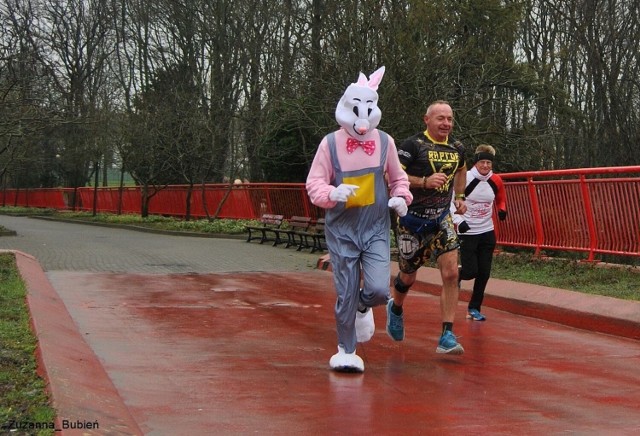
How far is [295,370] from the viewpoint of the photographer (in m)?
6.61

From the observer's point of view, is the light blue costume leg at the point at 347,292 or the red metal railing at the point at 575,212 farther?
the red metal railing at the point at 575,212

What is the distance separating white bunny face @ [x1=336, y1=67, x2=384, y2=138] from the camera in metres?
6.68

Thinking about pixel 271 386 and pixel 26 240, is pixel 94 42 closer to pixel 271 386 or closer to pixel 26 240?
pixel 26 240

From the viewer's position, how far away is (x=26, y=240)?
23.2m

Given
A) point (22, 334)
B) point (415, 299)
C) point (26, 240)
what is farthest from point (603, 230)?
point (26, 240)

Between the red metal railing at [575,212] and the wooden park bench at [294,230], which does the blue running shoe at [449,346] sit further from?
the wooden park bench at [294,230]

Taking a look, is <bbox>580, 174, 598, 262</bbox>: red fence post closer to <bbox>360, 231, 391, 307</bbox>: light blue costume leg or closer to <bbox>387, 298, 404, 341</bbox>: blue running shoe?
<bbox>387, 298, 404, 341</bbox>: blue running shoe

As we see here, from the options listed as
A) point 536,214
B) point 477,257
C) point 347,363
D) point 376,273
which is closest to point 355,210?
point 376,273

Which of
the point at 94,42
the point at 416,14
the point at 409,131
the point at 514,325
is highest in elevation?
the point at 94,42

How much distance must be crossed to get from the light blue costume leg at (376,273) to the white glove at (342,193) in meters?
0.47

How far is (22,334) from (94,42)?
43274mm

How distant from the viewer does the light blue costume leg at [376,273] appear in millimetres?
6559

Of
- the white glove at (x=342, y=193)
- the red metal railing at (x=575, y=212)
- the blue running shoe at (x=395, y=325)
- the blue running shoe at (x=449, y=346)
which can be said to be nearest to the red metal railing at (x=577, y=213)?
the red metal railing at (x=575, y=212)

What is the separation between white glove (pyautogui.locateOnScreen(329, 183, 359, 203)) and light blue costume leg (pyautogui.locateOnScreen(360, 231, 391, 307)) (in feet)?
1.54
